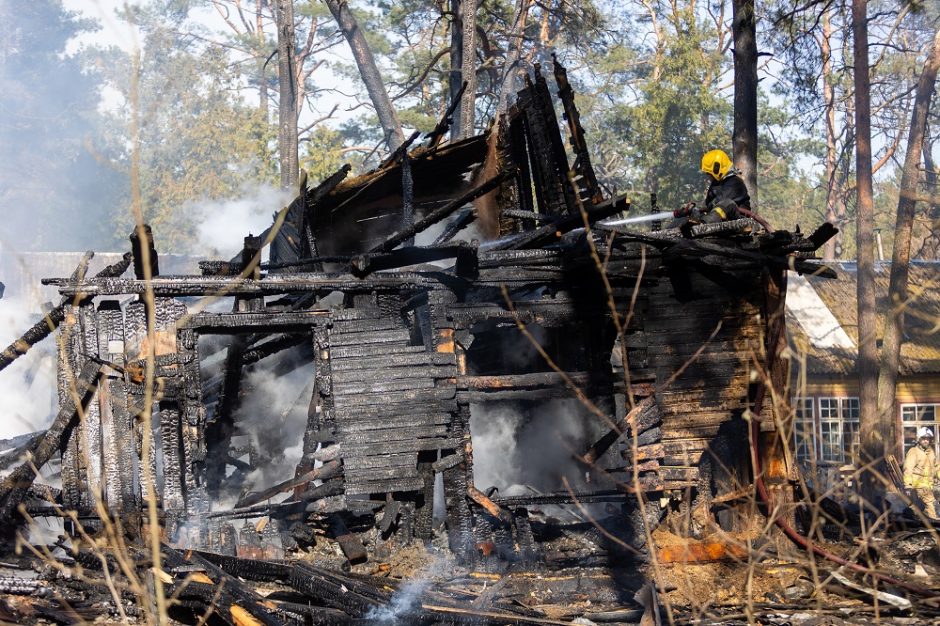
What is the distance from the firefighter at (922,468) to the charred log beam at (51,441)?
14017 millimetres

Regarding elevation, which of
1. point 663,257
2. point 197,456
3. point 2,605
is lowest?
point 2,605

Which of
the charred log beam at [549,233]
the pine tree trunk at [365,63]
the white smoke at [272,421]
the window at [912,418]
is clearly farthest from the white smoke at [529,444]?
the window at [912,418]

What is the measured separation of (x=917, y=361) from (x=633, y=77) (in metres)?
19.8

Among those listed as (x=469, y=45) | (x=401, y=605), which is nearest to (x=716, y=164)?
(x=401, y=605)

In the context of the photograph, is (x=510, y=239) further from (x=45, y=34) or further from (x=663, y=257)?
(x=45, y=34)

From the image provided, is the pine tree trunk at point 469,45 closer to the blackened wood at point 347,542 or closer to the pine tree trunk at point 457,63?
the pine tree trunk at point 457,63

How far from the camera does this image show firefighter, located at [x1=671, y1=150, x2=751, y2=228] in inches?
459

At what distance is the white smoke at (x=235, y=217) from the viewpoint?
2742cm

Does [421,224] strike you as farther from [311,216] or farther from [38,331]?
[38,331]

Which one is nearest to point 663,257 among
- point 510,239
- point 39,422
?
point 510,239

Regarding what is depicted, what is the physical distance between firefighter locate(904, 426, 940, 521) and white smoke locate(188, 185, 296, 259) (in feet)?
44.1

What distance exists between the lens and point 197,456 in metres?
11.2

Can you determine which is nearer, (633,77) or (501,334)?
(501,334)

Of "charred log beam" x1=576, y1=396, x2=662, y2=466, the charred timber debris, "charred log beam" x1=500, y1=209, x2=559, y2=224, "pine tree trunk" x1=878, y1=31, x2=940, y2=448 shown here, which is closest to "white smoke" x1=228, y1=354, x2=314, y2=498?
the charred timber debris
